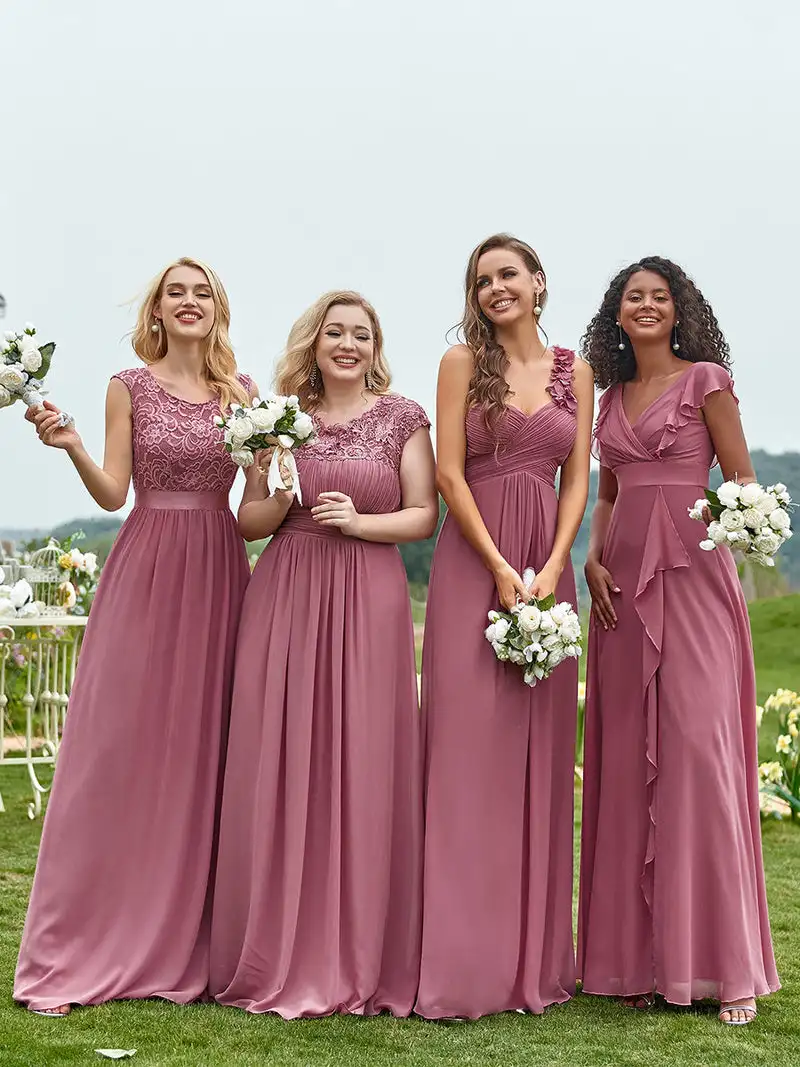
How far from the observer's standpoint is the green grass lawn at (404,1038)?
352cm

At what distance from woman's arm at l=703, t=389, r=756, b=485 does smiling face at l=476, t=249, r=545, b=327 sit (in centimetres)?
67

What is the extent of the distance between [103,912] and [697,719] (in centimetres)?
197

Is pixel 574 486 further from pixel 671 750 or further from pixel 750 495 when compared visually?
pixel 671 750

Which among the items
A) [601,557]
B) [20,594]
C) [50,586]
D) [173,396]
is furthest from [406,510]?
[50,586]

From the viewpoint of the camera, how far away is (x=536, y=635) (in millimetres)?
3924

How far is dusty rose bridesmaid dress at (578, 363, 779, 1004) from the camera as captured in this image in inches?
158

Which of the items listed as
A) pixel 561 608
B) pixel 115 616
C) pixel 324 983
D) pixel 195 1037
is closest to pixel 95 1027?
pixel 195 1037

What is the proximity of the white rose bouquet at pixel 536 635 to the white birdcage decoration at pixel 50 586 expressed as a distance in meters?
4.61

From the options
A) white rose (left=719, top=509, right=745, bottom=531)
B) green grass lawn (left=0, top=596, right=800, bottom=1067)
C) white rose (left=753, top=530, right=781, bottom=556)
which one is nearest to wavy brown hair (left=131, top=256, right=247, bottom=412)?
white rose (left=719, top=509, right=745, bottom=531)

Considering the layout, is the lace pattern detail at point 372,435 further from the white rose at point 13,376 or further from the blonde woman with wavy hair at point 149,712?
the white rose at point 13,376

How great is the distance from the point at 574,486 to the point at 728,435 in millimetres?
525

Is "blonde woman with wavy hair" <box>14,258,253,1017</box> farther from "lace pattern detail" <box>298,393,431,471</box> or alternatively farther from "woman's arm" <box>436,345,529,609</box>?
"woman's arm" <box>436,345,529,609</box>

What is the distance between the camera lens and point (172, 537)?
4.26m

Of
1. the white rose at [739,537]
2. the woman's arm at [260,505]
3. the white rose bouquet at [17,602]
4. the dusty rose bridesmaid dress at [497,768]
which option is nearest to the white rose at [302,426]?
the woman's arm at [260,505]
